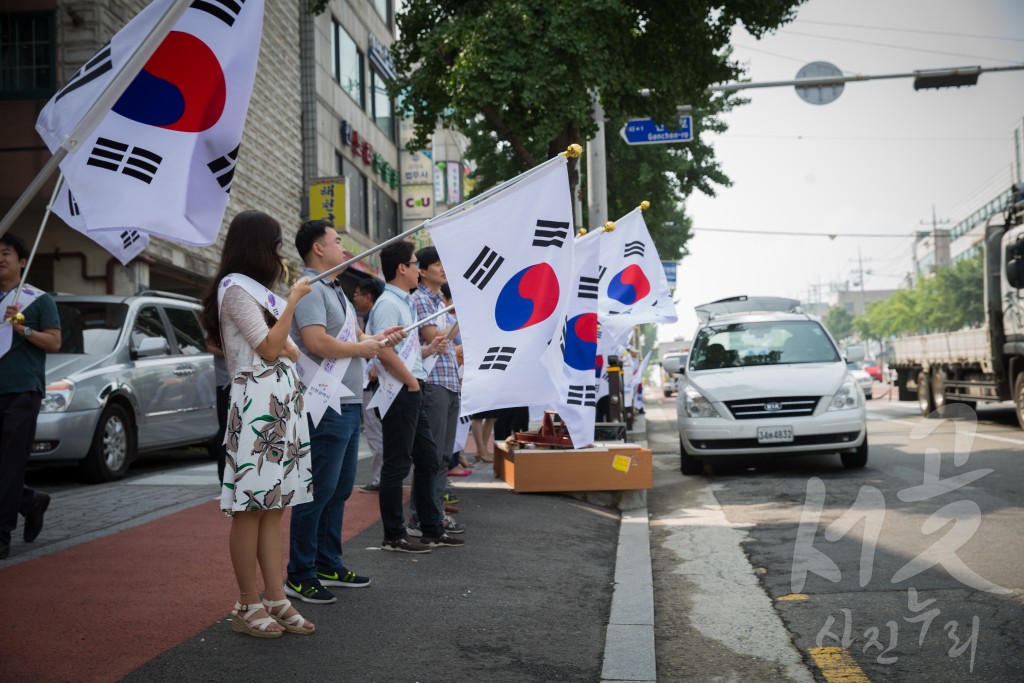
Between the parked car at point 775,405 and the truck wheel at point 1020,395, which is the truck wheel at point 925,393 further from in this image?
the parked car at point 775,405

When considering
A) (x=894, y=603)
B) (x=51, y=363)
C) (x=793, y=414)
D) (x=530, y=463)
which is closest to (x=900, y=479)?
(x=793, y=414)

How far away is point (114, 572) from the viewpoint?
579 cm

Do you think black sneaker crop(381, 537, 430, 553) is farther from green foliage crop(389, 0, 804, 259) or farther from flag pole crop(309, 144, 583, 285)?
green foliage crop(389, 0, 804, 259)

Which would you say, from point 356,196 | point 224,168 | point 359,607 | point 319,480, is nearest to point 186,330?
point 319,480

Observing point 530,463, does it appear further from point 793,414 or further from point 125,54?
point 125,54

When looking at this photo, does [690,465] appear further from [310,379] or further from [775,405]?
[310,379]

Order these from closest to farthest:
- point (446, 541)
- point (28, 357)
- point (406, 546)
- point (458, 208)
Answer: point (458, 208)
point (28, 357)
point (406, 546)
point (446, 541)

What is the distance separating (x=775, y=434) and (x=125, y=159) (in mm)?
8745

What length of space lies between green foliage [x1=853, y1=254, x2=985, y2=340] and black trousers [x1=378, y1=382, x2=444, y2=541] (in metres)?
72.8

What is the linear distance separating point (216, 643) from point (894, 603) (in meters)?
3.51

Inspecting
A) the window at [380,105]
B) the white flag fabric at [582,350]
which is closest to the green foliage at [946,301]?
the window at [380,105]

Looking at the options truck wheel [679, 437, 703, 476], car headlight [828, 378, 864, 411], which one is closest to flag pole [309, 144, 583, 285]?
car headlight [828, 378, 864, 411]

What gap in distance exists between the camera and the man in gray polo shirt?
16.5 ft

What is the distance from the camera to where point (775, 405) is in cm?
1139
